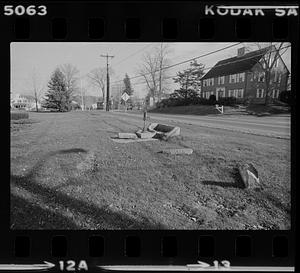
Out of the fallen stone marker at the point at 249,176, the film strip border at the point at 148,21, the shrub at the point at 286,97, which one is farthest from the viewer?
the fallen stone marker at the point at 249,176

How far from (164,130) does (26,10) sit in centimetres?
220

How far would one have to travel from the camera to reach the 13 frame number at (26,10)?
7.23ft

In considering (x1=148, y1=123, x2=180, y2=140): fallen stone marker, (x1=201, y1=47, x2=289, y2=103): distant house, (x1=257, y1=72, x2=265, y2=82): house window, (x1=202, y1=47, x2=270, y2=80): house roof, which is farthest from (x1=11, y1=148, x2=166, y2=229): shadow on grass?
(x1=257, y1=72, x2=265, y2=82): house window

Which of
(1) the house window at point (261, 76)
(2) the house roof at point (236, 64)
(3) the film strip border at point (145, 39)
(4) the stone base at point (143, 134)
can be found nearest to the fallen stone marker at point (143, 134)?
(4) the stone base at point (143, 134)

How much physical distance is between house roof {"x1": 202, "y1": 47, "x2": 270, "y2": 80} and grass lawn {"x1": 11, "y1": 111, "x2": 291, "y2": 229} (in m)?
0.82

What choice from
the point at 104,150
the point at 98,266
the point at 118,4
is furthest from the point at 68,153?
the point at 118,4

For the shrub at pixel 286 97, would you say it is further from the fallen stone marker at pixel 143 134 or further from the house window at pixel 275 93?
the fallen stone marker at pixel 143 134

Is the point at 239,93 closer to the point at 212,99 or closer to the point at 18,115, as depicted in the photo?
the point at 212,99

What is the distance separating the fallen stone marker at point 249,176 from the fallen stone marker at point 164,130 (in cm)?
96

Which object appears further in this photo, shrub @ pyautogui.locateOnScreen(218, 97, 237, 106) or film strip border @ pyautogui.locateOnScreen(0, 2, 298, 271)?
shrub @ pyautogui.locateOnScreen(218, 97, 237, 106)

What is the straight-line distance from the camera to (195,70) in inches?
98.3

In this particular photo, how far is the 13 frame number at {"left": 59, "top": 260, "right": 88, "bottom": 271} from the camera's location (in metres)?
2.35

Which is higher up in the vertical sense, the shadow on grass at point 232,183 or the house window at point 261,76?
the house window at point 261,76

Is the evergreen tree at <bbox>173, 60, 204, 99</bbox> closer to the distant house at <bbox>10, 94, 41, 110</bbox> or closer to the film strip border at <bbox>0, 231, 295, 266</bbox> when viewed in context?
the film strip border at <bbox>0, 231, 295, 266</bbox>
